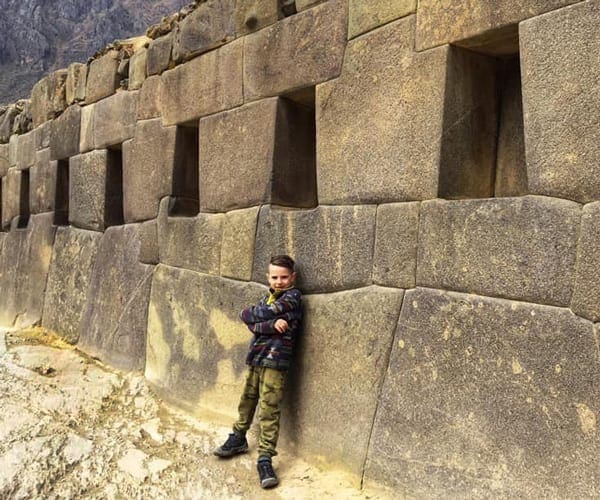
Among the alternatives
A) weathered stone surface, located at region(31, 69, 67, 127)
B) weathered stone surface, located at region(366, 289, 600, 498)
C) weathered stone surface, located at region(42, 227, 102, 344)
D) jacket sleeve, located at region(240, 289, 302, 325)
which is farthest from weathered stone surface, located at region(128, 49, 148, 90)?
weathered stone surface, located at region(366, 289, 600, 498)

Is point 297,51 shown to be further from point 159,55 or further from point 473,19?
point 159,55

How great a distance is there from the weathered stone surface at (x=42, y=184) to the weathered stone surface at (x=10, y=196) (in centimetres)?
40

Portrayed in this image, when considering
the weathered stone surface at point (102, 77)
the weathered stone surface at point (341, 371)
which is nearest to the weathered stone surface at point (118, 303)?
the weathered stone surface at point (102, 77)

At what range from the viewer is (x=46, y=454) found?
3133 mm

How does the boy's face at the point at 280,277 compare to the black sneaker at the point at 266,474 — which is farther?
the boy's face at the point at 280,277

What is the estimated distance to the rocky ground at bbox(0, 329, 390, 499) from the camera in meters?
2.88

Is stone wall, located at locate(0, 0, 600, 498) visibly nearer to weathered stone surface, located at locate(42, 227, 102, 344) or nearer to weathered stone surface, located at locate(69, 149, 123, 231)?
weathered stone surface, located at locate(69, 149, 123, 231)

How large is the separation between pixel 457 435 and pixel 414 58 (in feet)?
5.43

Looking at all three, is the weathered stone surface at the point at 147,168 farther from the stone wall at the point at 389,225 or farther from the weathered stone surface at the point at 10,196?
the weathered stone surface at the point at 10,196

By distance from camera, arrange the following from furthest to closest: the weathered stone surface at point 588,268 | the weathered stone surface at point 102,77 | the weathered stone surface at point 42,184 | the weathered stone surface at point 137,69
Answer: the weathered stone surface at point 42,184, the weathered stone surface at point 102,77, the weathered stone surface at point 137,69, the weathered stone surface at point 588,268

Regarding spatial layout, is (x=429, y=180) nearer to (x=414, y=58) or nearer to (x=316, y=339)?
(x=414, y=58)

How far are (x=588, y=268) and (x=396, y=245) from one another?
85 cm

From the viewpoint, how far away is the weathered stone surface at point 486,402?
210 centimetres

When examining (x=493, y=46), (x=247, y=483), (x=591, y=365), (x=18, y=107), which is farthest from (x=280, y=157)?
(x=18, y=107)
